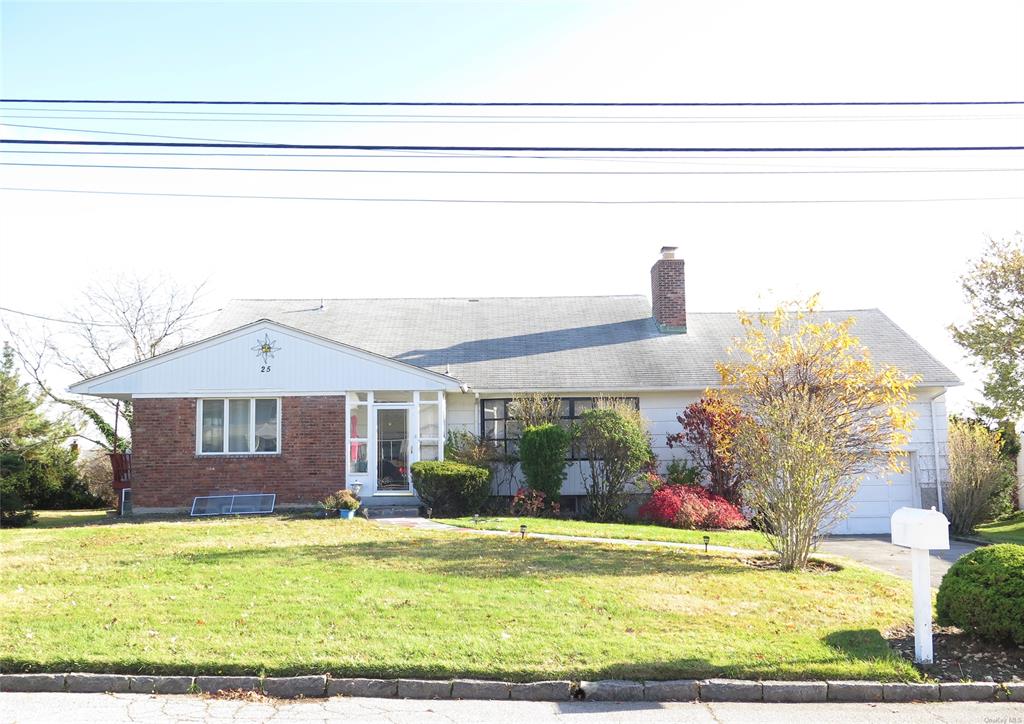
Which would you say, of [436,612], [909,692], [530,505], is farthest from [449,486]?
[909,692]

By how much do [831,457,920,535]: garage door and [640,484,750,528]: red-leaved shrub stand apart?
177 inches

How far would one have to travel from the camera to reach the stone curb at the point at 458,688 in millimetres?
6887

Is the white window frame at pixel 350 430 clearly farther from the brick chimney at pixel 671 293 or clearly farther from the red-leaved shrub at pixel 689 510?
the brick chimney at pixel 671 293

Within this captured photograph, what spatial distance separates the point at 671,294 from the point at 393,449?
955 centimetres

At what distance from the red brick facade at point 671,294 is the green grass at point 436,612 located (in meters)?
12.0

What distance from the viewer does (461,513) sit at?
1798cm

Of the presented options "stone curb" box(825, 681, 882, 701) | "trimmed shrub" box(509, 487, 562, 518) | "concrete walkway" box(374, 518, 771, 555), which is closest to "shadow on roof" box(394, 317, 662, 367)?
"trimmed shrub" box(509, 487, 562, 518)

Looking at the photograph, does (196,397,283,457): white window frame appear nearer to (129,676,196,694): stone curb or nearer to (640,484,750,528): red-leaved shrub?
(640,484,750,528): red-leaved shrub

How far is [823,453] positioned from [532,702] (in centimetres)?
668

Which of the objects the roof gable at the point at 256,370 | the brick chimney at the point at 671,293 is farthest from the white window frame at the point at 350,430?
the brick chimney at the point at 671,293

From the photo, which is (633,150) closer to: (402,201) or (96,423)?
(402,201)

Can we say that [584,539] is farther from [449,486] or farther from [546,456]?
[546,456]

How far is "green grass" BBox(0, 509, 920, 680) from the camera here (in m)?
7.23

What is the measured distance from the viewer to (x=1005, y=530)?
2155 cm
